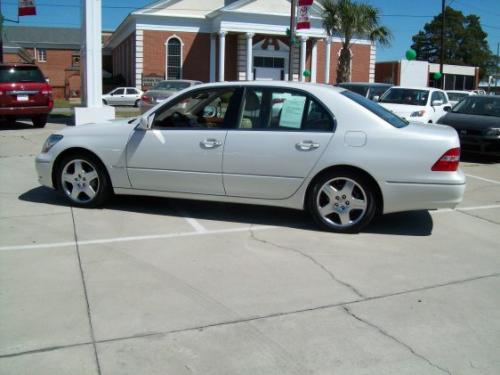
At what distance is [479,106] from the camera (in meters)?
13.5

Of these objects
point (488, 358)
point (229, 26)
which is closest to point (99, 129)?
point (488, 358)

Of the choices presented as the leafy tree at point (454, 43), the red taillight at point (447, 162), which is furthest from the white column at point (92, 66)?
the leafy tree at point (454, 43)

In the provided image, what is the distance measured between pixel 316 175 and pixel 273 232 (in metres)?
0.76

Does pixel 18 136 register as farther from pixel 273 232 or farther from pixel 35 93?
pixel 273 232

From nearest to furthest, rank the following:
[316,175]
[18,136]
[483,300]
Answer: [483,300] < [316,175] < [18,136]

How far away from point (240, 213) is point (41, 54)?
64596 mm

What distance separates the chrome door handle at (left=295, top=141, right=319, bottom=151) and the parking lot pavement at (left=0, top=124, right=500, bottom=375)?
0.90 meters

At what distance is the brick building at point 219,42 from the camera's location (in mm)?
37219

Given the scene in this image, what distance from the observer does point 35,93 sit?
52.0 ft

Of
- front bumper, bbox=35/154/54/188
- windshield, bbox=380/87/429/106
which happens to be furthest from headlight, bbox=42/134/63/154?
windshield, bbox=380/87/429/106

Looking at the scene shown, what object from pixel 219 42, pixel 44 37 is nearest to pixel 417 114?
pixel 219 42

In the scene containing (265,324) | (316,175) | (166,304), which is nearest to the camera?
(265,324)

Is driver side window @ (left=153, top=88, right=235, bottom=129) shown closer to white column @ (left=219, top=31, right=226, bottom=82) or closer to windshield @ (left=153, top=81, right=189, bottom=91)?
windshield @ (left=153, top=81, right=189, bottom=91)

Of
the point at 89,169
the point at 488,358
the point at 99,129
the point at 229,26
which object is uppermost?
the point at 229,26
